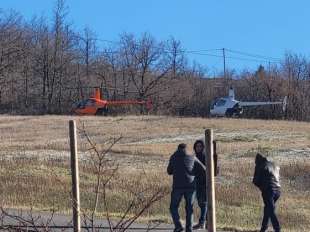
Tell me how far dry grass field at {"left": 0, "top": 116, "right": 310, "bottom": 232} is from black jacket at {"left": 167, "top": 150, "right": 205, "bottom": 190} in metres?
3.08

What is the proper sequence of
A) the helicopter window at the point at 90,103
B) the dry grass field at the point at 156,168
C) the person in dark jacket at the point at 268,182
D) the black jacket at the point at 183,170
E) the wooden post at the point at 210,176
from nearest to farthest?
the wooden post at the point at 210,176 → the black jacket at the point at 183,170 → the person in dark jacket at the point at 268,182 → the dry grass field at the point at 156,168 → the helicopter window at the point at 90,103

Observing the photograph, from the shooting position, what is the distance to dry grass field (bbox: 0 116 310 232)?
63.6ft

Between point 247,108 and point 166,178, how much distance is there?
5741cm

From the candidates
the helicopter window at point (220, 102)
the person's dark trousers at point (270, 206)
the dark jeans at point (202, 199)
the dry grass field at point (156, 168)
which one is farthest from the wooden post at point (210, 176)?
the helicopter window at point (220, 102)

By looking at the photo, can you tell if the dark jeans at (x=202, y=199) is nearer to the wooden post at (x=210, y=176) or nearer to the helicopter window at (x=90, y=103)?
the wooden post at (x=210, y=176)

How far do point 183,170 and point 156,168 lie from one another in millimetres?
16002

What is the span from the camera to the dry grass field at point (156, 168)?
19.4 m

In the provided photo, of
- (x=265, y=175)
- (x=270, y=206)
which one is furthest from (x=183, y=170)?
(x=270, y=206)

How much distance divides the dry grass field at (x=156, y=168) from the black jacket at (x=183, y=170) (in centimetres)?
308

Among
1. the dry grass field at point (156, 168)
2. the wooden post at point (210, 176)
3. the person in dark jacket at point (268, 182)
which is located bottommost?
the dry grass field at point (156, 168)

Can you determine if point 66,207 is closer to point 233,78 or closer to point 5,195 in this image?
point 5,195

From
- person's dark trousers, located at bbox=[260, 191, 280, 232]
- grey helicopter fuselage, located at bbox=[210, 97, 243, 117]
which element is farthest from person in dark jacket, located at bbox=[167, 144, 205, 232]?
grey helicopter fuselage, located at bbox=[210, 97, 243, 117]

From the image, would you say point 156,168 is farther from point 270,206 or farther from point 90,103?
point 90,103

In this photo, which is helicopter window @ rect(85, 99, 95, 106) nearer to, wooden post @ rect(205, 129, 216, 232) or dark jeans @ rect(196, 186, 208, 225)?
dark jeans @ rect(196, 186, 208, 225)
